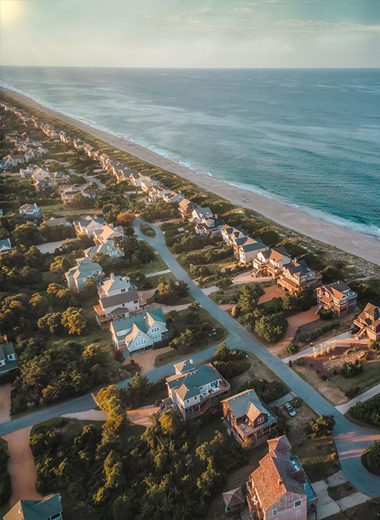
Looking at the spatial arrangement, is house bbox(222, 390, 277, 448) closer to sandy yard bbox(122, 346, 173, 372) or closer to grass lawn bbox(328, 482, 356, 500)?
grass lawn bbox(328, 482, 356, 500)

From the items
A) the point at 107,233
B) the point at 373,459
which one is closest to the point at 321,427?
the point at 373,459

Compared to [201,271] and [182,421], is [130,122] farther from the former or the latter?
[182,421]

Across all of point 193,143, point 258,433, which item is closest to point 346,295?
point 258,433

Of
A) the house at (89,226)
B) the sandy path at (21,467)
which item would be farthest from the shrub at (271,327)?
the house at (89,226)

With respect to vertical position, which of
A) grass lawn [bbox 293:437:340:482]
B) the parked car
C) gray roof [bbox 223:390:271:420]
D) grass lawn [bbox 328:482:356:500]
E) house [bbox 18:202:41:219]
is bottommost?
grass lawn [bbox 328:482:356:500]

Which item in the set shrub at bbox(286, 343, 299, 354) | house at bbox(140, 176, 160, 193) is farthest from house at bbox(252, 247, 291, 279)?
house at bbox(140, 176, 160, 193)
